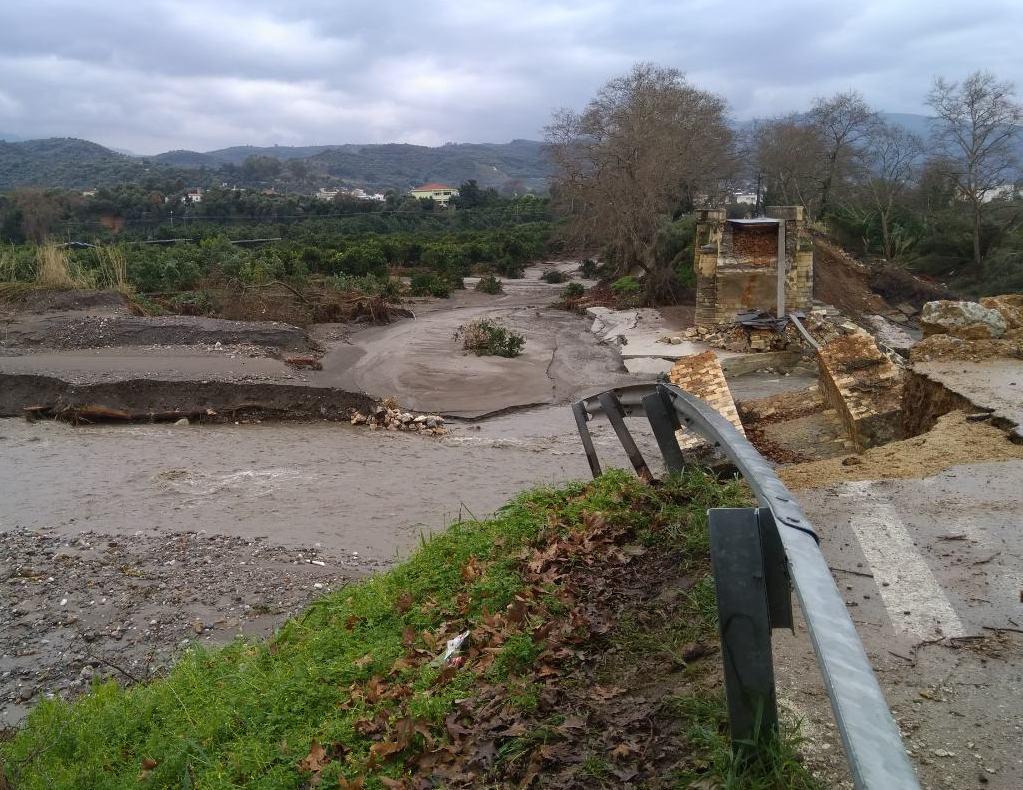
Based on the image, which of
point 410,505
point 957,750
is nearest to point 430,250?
point 410,505

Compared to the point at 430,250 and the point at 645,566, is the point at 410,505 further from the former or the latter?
the point at 430,250

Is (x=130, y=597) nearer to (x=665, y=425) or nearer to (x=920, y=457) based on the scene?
(x=665, y=425)

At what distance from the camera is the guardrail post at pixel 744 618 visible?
2023 mm

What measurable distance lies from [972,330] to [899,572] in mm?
5817

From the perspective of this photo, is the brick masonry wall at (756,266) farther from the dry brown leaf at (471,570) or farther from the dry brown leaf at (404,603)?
the dry brown leaf at (404,603)

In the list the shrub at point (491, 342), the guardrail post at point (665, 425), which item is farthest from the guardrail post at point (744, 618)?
the shrub at point (491, 342)

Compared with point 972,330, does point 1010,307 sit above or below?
above

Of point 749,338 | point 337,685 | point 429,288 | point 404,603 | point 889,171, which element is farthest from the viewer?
point 889,171

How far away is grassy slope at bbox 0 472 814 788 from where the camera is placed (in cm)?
330

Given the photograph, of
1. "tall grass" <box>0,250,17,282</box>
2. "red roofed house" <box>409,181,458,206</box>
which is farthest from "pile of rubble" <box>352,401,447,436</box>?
"red roofed house" <box>409,181,458,206</box>

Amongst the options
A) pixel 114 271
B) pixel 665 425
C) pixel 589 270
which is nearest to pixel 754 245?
pixel 665 425

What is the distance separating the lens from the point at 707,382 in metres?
7.68

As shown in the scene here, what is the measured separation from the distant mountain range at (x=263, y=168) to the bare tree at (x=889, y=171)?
16.9m

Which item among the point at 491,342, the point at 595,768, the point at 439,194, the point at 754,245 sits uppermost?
the point at 439,194
